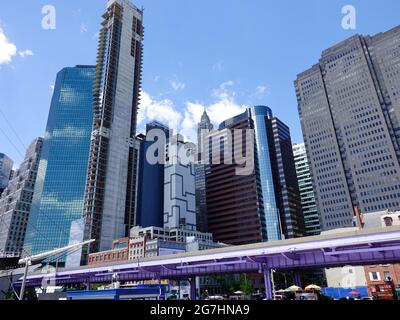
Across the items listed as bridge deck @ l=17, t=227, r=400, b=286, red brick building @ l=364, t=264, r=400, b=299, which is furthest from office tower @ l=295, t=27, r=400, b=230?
bridge deck @ l=17, t=227, r=400, b=286

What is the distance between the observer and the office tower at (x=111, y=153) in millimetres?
162250

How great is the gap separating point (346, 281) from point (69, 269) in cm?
7654

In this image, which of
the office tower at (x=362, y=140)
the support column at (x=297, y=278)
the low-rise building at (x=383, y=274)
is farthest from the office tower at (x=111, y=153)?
the low-rise building at (x=383, y=274)

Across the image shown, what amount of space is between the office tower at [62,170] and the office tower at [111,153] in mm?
9226

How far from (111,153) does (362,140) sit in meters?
145

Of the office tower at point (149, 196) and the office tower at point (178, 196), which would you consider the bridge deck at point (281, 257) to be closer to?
the office tower at point (178, 196)

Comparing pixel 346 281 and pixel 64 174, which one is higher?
pixel 64 174

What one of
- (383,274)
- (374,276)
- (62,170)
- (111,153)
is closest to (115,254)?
(111,153)

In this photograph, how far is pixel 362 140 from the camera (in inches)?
7052

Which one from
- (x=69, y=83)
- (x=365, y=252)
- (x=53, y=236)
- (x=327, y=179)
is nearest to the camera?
(x=365, y=252)

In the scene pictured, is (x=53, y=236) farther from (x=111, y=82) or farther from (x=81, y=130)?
(x=111, y=82)

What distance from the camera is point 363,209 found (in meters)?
165
